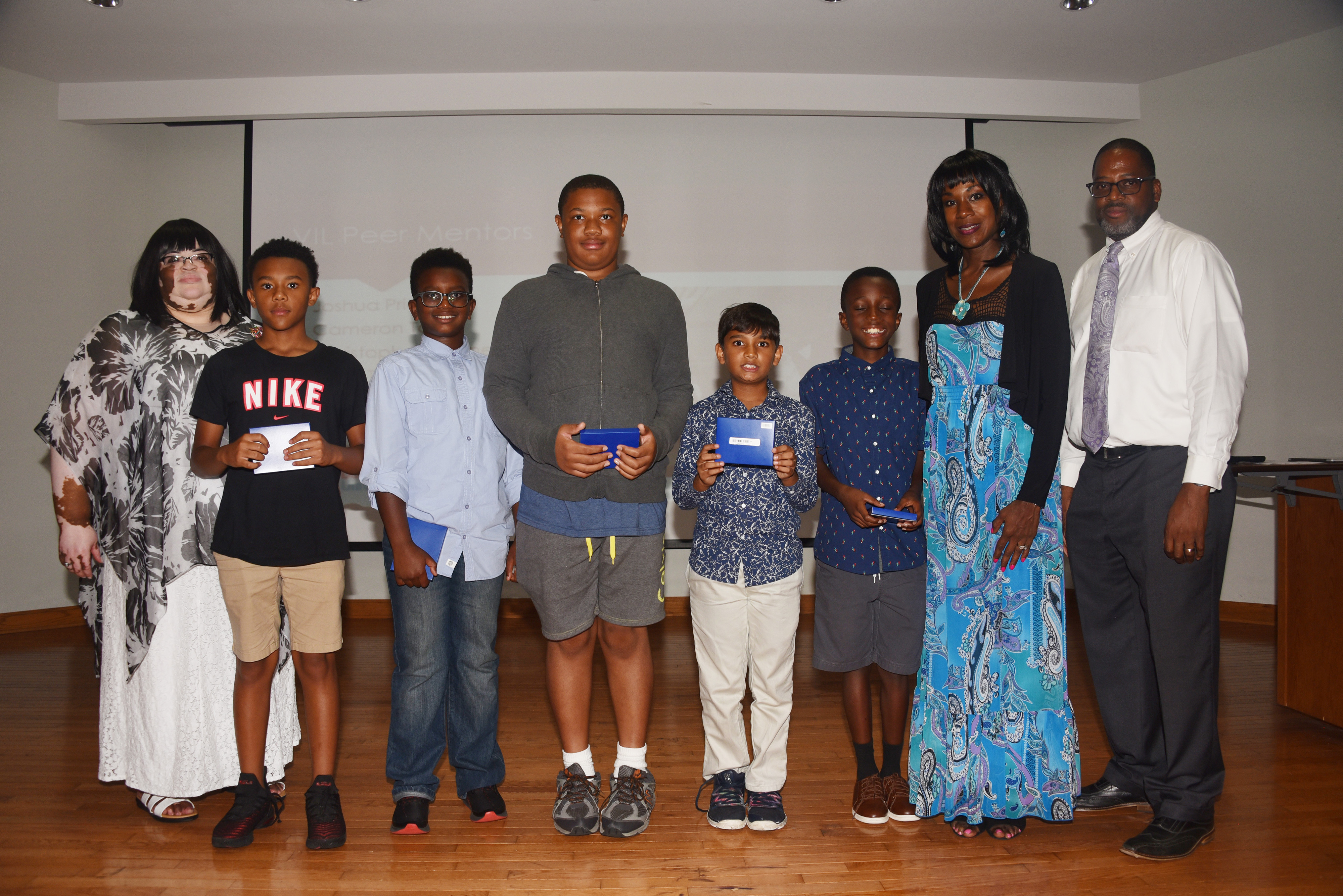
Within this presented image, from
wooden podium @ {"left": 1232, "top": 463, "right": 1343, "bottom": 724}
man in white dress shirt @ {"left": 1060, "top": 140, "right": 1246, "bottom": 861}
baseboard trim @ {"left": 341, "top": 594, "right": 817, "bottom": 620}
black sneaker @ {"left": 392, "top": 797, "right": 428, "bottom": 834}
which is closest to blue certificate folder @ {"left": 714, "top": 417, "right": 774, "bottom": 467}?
man in white dress shirt @ {"left": 1060, "top": 140, "right": 1246, "bottom": 861}

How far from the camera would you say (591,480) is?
90.5 inches

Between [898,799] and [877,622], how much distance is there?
516 mm

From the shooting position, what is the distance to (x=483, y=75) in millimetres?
4984

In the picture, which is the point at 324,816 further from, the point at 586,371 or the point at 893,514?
the point at 893,514

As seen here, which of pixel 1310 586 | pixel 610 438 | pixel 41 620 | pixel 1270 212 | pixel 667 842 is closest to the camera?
pixel 610 438

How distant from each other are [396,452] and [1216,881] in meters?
2.45

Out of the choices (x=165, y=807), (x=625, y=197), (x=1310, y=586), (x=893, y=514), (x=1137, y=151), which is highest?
(x=625, y=197)

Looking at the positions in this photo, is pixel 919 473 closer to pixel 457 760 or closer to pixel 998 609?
pixel 998 609

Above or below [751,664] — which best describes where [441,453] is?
above

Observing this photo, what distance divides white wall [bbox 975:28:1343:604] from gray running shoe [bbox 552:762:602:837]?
14.7 feet

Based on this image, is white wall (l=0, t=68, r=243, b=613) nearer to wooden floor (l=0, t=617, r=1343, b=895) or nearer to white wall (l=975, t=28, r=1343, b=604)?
wooden floor (l=0, t=617, r=1343, b=895)

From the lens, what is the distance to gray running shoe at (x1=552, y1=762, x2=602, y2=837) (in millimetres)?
2334

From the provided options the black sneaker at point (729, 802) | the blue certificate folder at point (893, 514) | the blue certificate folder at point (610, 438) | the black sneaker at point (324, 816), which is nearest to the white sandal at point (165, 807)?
the black sneaker at point (324, 816)

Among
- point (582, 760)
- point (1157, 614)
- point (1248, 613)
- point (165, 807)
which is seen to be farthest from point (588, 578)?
point (1248, 613)
